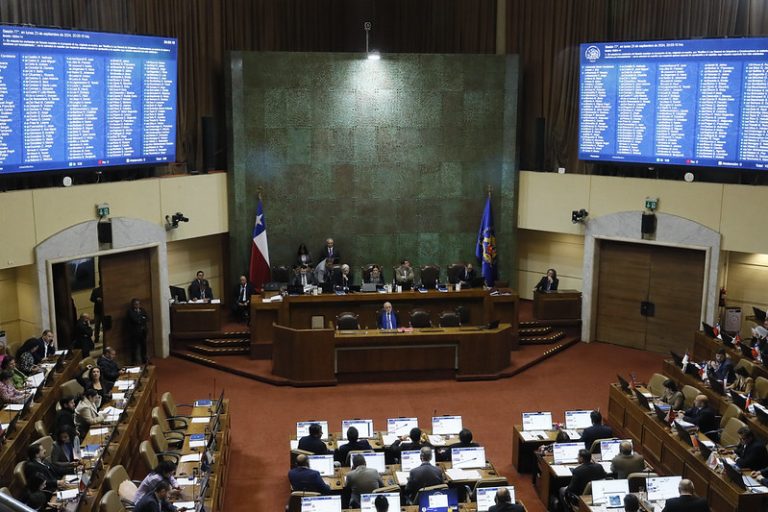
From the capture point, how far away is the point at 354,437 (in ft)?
32.6

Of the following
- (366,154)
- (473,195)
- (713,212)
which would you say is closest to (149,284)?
(366,154)

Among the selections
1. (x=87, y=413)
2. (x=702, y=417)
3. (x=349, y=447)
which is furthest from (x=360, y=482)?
(x=702, y=417)

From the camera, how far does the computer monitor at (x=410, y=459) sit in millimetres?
9578

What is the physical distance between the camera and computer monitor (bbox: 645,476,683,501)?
870 cm

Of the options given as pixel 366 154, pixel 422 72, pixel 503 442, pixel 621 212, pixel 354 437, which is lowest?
pixel 503 442

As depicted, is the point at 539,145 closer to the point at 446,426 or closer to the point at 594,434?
the point at 446,426

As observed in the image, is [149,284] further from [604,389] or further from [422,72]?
[604,389]

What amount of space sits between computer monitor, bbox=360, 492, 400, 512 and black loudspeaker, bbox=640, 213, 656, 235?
371 inches

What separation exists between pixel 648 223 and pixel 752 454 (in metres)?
7.12

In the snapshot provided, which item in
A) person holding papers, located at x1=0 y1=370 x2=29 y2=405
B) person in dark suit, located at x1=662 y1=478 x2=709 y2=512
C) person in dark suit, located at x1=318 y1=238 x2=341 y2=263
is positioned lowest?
person in dark suit, located at x1=662 y1=478 x2=709 y2=512

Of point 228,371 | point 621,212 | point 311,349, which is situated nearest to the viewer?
point 311,349

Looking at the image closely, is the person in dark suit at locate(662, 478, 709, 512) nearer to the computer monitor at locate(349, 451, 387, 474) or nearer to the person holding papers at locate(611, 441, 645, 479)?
the person holding papers at locate(611, 441, 645, 479)

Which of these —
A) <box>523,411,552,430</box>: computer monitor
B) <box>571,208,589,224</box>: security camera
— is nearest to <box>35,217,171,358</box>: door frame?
<box>523,411,552,430</box>: computer monitor

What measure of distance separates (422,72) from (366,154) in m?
2.06
